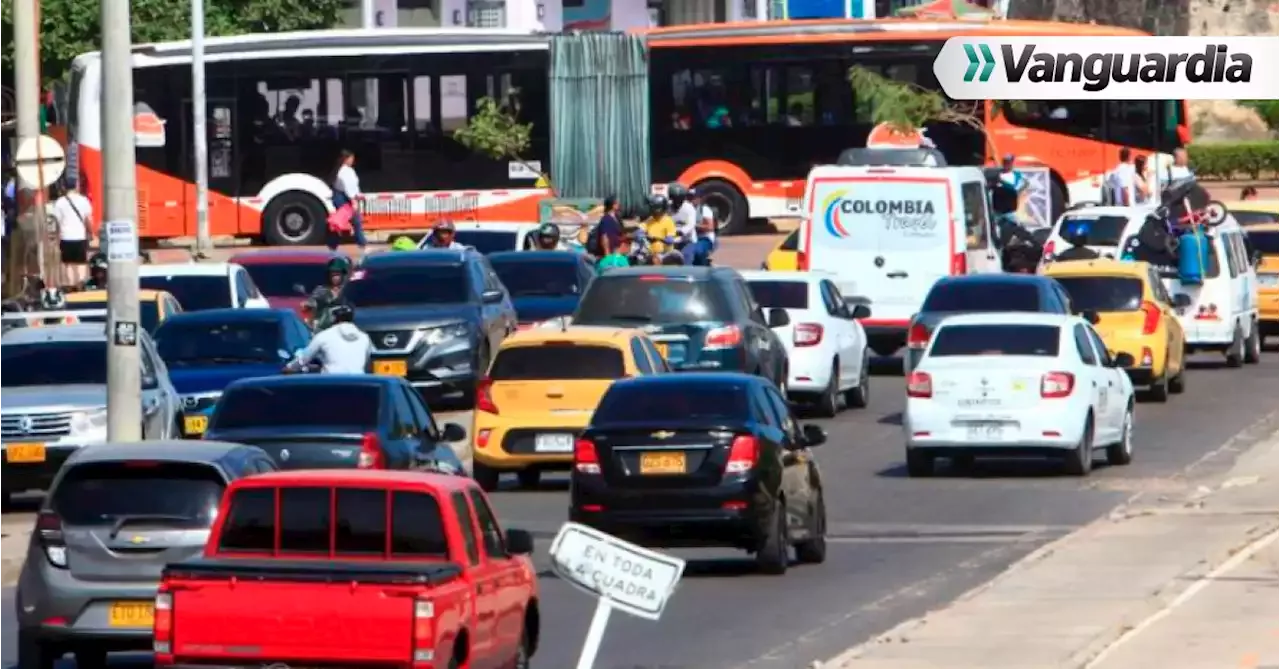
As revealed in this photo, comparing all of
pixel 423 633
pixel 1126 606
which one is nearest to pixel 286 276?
pixel 1126 606

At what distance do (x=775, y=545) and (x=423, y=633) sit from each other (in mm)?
8469

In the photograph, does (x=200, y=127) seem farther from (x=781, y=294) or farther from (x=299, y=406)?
(x=299, y=406)

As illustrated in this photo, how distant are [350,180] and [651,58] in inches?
349

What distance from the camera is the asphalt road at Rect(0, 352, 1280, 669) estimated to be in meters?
18.2

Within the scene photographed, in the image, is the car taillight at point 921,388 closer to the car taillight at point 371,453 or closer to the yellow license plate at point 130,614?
the car taillight at point 371,453

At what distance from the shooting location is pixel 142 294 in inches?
1272

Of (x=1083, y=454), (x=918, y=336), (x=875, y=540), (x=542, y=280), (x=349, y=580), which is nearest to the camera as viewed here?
(x=349, y=580)

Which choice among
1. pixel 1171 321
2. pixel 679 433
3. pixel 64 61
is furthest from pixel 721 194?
pixel 679 433

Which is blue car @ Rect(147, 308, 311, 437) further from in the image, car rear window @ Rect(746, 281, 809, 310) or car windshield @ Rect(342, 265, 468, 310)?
car rear window @ Rect(746, 281, 809, 310)

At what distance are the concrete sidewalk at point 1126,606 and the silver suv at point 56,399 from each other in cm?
808

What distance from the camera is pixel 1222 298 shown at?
39594mm

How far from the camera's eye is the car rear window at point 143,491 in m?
16.6

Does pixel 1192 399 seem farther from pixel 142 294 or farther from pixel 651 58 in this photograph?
pixel 651 58

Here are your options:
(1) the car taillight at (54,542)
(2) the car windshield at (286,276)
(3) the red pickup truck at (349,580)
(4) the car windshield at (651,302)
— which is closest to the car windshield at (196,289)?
(2) the car windshield at (286,276)
